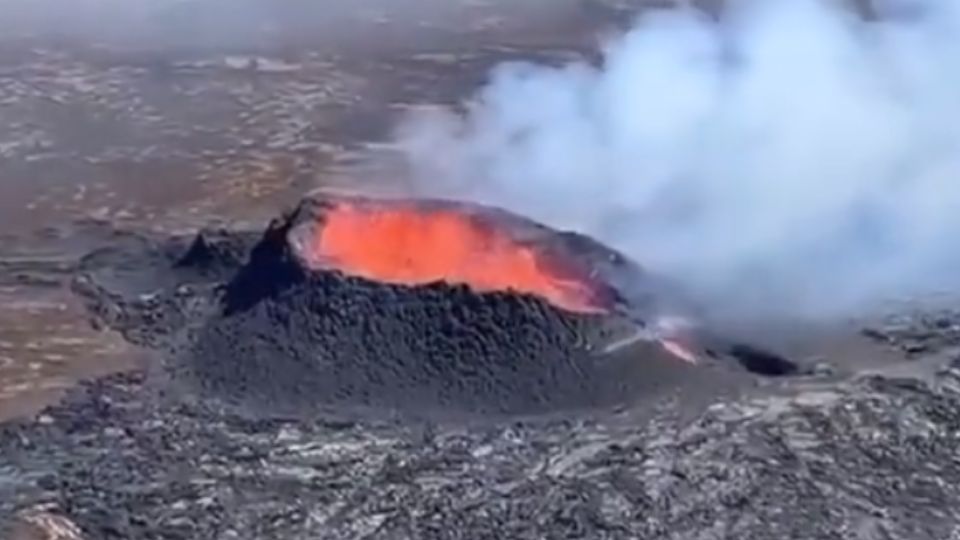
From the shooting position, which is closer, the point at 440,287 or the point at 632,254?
the point at 440,287

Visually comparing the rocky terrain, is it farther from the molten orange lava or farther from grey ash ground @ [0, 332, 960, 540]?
the molten orange lava

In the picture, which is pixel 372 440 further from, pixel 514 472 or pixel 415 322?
pixel 415 322

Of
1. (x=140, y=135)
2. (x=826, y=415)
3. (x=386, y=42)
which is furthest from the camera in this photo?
(x=386, y=42)

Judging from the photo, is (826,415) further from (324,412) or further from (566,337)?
(324,412)

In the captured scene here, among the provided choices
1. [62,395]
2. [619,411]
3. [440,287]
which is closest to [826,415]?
[619,411]

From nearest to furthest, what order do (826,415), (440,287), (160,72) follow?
(826,415), (440,287), (160,72)

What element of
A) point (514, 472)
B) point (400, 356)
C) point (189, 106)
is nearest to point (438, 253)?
point (400, 356)
